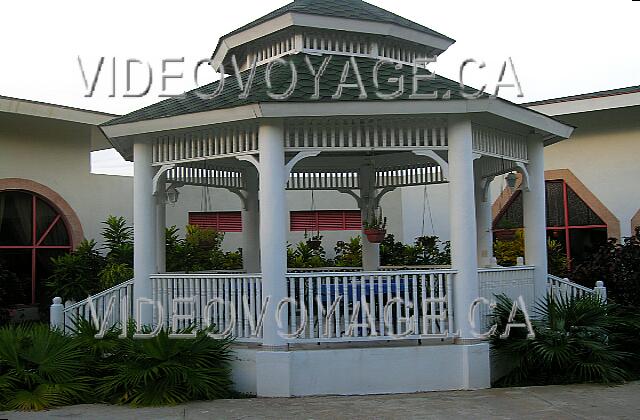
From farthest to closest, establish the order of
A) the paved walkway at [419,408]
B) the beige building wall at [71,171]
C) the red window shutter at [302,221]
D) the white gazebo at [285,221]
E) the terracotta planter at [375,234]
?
1. the red window shutter at [302,221]
2. the beige building wall at [71,171]
3. the terracotta planter at [375,234]
4. the white gazebo at [285,221]
5. the paved walkway at [419,408]

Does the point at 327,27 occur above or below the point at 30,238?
above

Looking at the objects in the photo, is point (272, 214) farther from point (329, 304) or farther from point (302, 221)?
point (302, 221)

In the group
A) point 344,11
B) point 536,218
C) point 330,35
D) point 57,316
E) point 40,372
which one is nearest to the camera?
point 40,372

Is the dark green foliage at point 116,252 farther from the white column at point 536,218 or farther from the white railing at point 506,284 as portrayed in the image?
the white column at point 536,218

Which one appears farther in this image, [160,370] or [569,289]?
[569,289]

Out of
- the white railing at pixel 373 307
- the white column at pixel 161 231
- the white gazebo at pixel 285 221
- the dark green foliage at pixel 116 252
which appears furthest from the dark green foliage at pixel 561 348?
the dark green foliage at pixel 116 252

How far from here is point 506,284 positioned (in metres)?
10.2

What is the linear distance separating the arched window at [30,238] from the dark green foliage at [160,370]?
26.1ft

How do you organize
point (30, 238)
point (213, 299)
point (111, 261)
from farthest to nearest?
point (30, 238), point (111, 261), point (213, 299)

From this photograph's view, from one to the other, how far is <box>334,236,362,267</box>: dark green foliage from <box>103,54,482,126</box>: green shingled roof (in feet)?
27.7

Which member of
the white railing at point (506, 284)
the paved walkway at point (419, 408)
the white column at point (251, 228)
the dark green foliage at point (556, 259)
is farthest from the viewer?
the dark green foliage at point (556, 259)

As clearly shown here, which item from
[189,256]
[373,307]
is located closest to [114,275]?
[189,256]

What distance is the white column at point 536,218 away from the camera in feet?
36.1

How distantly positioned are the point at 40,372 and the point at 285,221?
3.51m
